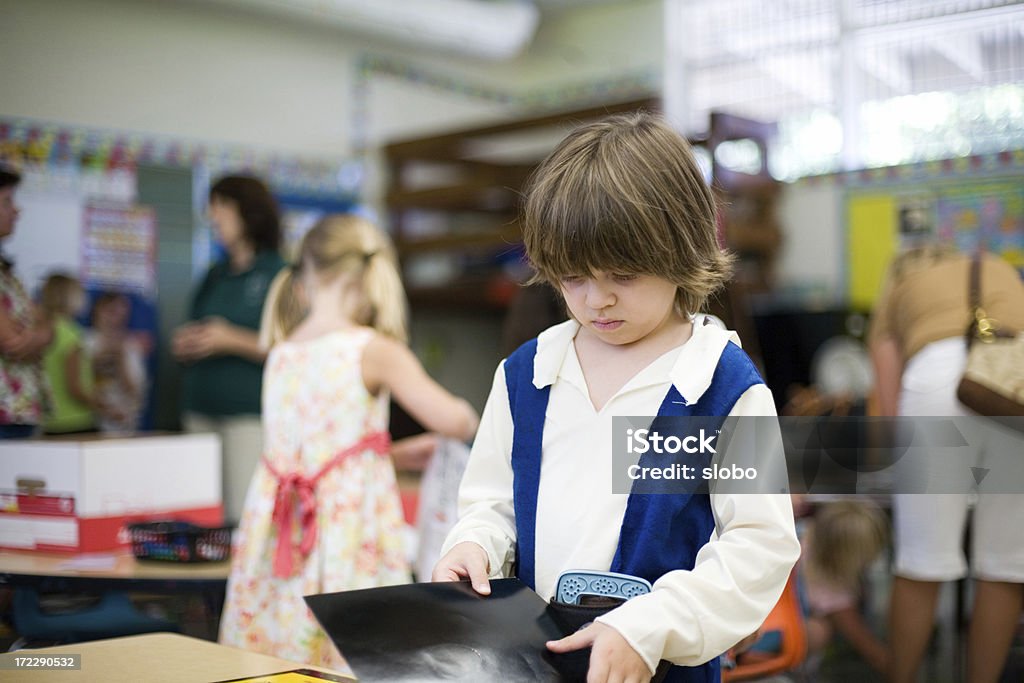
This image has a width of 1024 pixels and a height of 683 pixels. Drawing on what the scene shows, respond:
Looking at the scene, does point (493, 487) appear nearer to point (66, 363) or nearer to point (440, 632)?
point (440, 632)

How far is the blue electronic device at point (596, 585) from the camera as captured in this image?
3.60 feet

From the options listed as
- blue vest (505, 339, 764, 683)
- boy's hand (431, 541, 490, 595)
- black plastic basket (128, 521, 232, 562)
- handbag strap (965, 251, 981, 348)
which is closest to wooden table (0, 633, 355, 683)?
boy's hand (431, 541, 490, 595)

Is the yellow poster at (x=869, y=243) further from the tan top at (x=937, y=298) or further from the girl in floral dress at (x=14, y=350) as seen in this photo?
the girl in floral dress at (x=14, y=350)

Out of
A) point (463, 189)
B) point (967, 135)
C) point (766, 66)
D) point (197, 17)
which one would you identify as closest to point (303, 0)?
point (197, 17)

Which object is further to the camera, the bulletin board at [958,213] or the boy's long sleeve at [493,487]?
the bulletin board at [958,213]

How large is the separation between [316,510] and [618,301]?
1198 millimetres

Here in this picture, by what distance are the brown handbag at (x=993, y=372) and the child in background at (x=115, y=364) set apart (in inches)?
126

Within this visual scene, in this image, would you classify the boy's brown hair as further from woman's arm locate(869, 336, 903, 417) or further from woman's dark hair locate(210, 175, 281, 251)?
woman's dark hair locate(210, 175, 281, 251)

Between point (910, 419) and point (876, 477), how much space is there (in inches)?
14.0

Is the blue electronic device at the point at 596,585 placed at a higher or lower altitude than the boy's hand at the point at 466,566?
lower

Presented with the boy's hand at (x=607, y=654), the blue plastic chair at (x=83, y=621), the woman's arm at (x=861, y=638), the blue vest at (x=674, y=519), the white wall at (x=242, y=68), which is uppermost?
the white wall at (x=242, y=68)

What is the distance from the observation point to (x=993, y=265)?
235cm

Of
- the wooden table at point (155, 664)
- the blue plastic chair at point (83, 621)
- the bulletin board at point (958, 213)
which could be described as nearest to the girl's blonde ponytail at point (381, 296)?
the blue plastic chair at point (83, 621)

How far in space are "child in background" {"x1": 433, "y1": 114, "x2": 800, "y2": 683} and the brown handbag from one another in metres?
1.13
